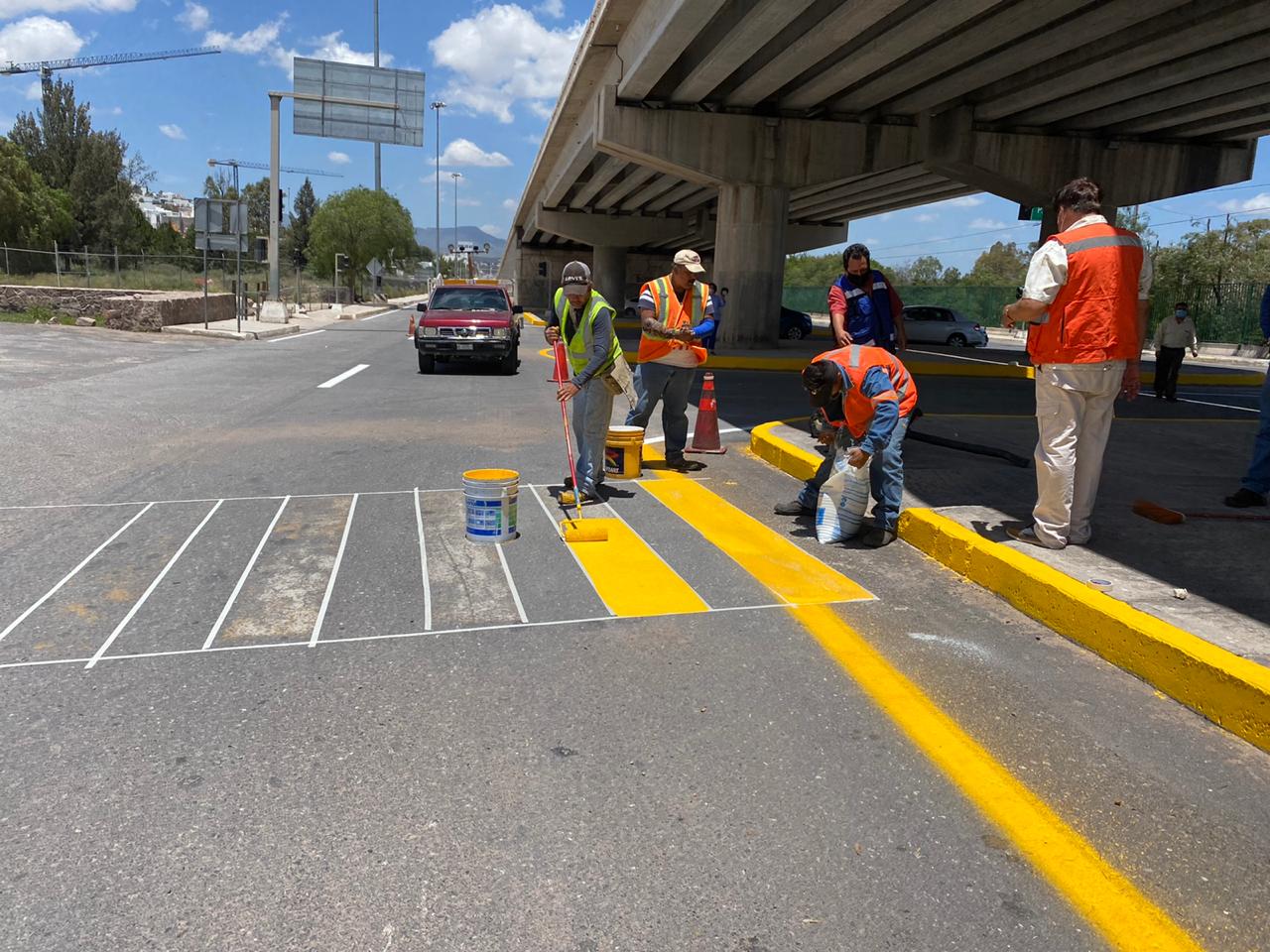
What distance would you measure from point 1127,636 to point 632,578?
247 cm

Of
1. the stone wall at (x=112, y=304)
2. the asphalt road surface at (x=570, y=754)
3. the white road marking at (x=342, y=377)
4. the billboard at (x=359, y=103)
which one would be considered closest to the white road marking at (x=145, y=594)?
the asphalt road surface at (x=570, y=754)

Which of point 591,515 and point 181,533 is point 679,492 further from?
point 181,533

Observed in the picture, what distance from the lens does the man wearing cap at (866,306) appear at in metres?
7.91

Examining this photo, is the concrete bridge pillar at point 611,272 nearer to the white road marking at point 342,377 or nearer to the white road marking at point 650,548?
the white road marking at point 342,377

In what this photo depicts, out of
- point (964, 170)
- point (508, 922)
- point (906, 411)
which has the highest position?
point (964, 170)

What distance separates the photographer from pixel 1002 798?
3035 millimetres

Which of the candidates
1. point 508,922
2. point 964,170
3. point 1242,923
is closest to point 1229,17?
point 964,170

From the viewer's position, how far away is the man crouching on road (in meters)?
5.73

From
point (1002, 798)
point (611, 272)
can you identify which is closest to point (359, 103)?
point (611, 272)

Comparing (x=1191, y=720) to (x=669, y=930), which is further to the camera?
(x=1191, y=720)

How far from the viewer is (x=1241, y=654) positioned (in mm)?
3758

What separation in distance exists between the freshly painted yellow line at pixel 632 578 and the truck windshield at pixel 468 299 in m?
12.7

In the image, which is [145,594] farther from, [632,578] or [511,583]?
[632,578]

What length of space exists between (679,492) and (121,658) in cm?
435
